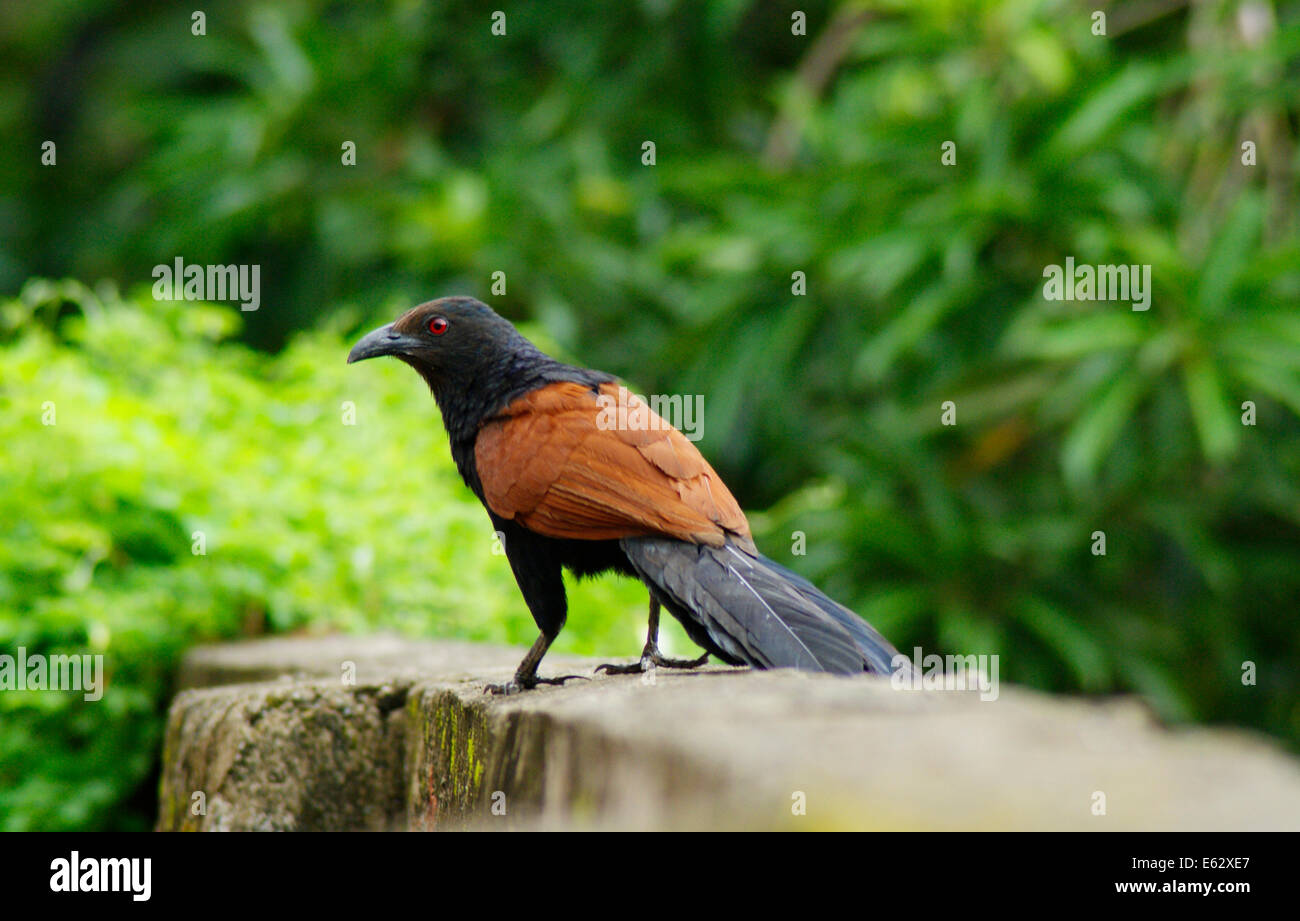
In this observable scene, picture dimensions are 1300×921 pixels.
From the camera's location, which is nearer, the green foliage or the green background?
the green foliage

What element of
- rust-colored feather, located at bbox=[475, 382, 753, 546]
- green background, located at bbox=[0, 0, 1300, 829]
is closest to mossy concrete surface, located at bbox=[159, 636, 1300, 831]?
rust-colored feather, located at bbox=[475, 382, 753, 546]

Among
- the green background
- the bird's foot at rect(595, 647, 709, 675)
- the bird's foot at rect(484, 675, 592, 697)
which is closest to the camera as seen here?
the bird's foot at rect(484, 675, 592, 697)

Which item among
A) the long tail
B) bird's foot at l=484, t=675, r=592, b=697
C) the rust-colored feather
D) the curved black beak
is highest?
the curved black beak

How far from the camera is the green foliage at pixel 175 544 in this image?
3.08m

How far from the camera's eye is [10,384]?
11.7ft

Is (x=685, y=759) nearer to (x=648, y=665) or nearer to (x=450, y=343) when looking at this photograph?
(x=648, y=665)

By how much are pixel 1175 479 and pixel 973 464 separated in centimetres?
77

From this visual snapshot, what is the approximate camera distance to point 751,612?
77.3 inches

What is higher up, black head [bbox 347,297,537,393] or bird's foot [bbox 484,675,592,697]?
black head [bbox 347,297,537,393]

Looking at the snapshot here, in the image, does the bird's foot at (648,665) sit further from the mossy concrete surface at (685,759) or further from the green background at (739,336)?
the green background at (739,336)

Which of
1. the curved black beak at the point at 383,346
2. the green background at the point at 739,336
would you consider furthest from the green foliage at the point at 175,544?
the curved black beak at the point at 383,346

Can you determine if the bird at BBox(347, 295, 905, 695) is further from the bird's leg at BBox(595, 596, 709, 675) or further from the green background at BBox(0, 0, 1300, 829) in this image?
the green background at BBox(0, 0, 1300, 829)

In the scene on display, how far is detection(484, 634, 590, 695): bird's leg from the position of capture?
7.15 ft

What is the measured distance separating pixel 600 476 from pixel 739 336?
10.2 ft
